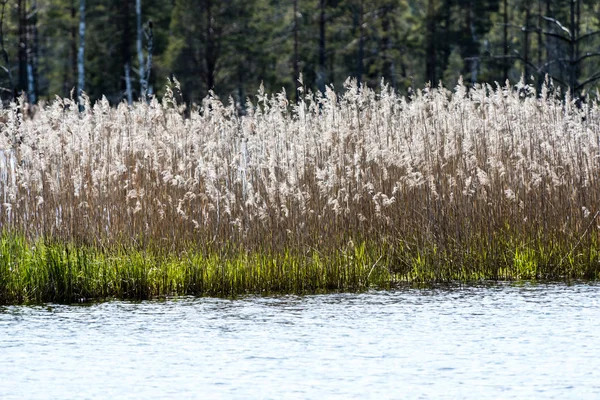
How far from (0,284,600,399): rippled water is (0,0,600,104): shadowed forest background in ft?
89.1

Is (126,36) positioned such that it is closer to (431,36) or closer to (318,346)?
(431,36)

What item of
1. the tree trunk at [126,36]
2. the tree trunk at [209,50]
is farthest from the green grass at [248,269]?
the tree trunk at [126,36]

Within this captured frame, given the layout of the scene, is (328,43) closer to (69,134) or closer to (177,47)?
(177,47)

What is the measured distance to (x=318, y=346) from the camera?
23.7 ft

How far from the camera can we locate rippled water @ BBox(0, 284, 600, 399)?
610cm

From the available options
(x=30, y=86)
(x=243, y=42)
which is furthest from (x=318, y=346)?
(x=30, y=86)

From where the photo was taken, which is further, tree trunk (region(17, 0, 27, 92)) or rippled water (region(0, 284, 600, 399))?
tree trunk (region(17, 0, 27, 92))

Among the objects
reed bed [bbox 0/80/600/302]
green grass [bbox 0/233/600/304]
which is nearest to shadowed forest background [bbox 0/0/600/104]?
reed bed [bbox 0/80/600/302]

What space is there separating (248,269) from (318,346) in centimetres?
232

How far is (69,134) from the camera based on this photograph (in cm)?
1042

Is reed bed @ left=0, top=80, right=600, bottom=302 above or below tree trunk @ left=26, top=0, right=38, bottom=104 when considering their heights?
below

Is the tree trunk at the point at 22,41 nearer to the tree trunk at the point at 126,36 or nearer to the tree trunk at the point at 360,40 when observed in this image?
the tree trunk at the point at 126,36

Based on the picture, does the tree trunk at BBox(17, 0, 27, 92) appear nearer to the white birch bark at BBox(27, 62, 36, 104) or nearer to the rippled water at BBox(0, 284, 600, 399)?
the white birch bark at BBox(27, 62, 36, 104)

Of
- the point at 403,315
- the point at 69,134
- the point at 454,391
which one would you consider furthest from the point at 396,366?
the point at 69,134
